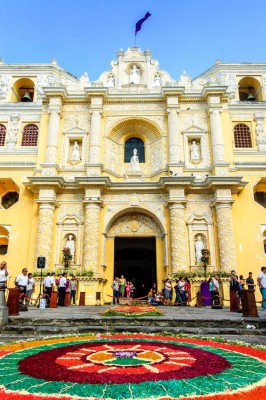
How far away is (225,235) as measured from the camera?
1708cm

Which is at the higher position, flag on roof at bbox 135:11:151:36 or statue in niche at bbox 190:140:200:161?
flag on roof at bbox 135:11:151:36

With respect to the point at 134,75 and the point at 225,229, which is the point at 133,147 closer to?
the point at 134,75

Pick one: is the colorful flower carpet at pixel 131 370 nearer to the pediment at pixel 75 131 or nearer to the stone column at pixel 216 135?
the stone column at pixel 216 135

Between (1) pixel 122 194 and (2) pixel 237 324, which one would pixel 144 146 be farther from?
(2) pixel 237 324

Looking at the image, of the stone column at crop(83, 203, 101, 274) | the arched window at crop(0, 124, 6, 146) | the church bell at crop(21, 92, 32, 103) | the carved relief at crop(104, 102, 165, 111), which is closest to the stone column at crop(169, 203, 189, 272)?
the stone column at crop(83, 203, 101, 274)

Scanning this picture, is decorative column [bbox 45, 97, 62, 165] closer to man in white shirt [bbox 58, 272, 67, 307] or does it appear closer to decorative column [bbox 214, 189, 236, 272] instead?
man in white shirt [bbox 58, 272, 67, 307]

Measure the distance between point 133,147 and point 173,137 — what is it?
3067 millimetres

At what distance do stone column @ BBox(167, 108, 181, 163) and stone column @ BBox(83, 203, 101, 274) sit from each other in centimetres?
524

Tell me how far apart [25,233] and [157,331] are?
1208cm

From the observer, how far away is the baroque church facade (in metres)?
17.5

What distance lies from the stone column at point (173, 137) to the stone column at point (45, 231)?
7422mm

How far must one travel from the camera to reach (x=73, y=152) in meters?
19.8

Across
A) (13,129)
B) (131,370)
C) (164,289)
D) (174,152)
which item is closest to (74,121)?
(13,129)

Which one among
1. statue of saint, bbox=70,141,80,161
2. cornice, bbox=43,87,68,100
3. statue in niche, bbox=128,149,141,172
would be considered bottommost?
statue in niche, bbox=128,149,141,172
